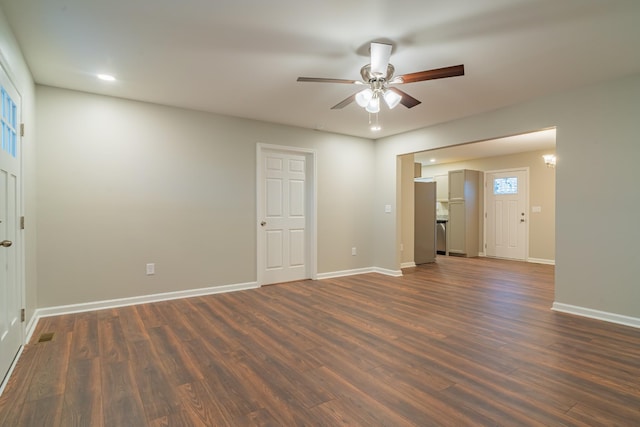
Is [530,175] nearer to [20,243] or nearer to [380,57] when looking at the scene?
[380,57]

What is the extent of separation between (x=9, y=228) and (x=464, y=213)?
8047 mm

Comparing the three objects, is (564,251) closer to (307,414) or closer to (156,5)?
(307,414)

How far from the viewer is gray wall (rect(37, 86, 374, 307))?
345 cm

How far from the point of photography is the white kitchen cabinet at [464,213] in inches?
313

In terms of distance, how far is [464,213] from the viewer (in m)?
7.91

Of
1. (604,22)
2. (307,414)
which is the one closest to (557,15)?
(604,22)

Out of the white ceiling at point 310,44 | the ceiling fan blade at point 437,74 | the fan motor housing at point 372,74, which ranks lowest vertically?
the ceiling fan blade at point 437,74

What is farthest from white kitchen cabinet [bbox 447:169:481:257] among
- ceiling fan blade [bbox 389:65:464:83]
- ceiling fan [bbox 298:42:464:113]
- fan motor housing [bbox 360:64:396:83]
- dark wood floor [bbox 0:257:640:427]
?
ceiling fan blade [bbox 389:65:464:83]

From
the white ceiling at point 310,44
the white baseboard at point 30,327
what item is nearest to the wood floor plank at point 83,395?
the white baseboard at point 30,327

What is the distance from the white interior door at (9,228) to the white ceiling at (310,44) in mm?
606

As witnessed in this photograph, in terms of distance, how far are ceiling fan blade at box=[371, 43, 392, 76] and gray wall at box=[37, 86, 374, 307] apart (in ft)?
8.32

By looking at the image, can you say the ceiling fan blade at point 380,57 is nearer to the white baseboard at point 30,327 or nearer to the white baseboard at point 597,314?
the white baseboard at point 597,314

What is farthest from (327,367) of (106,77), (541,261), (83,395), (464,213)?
(541,261)

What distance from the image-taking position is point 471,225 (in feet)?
26.3
